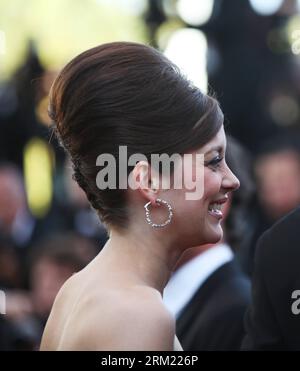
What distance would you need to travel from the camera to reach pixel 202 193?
2.24 metres

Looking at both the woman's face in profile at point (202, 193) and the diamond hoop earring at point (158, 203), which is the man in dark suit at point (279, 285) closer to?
the woman's face in profile at point (202, 193)

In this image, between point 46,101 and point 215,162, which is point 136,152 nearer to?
point 215,162

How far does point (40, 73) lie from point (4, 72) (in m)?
0.64

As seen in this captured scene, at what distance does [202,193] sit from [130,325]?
441 mm

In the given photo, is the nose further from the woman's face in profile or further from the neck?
the neck

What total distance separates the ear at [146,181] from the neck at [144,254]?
0.09 meters

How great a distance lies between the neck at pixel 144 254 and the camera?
2.18m

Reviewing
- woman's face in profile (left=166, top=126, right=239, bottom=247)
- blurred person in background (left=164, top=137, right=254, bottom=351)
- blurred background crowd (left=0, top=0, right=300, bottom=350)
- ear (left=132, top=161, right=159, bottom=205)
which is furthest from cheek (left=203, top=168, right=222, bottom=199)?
blurred background crowd (left=0, top=0, right=300, bottom=350)

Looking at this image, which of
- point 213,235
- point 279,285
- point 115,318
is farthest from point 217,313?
point 115,318

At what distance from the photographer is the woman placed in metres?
2.16

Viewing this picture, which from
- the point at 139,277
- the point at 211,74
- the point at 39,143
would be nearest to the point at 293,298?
the point at 139,277

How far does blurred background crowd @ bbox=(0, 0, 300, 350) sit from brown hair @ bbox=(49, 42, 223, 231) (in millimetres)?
2381

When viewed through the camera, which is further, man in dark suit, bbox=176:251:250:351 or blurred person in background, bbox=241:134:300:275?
blurred person in background, bbox=241:134:300:275

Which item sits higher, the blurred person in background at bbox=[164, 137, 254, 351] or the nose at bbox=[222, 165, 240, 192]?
the nose at bbox=[222, 165, 240, 192]
